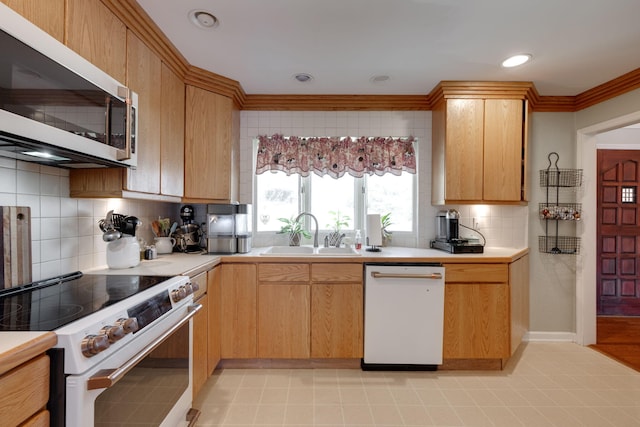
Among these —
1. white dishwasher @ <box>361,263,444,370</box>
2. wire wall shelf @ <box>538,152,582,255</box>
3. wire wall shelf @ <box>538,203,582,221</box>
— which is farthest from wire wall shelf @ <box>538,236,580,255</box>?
white dishwasher @ <box>361,263,444,370</box>

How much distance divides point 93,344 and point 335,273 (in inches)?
62.7

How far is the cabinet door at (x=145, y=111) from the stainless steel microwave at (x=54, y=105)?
0.23 meters

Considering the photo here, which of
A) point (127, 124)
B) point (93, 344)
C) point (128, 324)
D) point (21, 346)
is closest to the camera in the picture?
point (21, 346)

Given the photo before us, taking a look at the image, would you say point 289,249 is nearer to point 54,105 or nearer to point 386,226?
point 386,226

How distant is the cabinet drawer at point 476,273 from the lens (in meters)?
2.25

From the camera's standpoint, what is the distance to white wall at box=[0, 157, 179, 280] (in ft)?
4.43

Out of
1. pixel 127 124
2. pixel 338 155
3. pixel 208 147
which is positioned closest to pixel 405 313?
pixel 338 155

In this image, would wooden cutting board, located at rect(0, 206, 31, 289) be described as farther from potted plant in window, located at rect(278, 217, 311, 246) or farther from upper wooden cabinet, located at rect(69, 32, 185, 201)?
potted plant in window, located at rect(278, 217, 311, 246)

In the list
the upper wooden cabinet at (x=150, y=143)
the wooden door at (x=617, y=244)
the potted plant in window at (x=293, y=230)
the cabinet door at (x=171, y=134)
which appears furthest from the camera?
the wooden door at (x=617, y=244)

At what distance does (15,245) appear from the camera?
1302 millimetres

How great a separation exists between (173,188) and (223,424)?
1513mm

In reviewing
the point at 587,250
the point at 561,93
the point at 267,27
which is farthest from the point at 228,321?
the point at 561,93

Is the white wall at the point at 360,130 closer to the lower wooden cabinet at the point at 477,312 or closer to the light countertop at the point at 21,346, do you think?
the lower wooden cabinet at the point at 477,312

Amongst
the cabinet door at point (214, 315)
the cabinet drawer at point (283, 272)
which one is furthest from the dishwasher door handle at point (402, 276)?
the cabinet door at point (214, 315)
